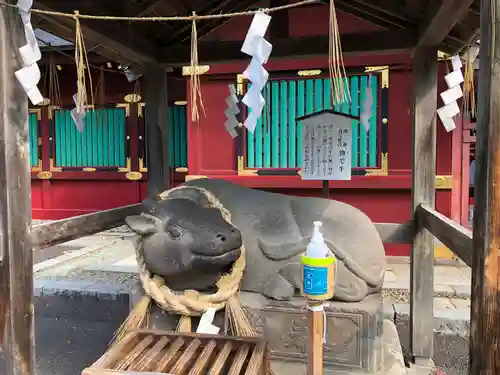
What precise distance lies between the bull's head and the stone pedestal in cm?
31

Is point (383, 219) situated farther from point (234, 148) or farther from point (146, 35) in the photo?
point (146, 35)

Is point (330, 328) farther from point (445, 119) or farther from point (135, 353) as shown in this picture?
point (445, 119)

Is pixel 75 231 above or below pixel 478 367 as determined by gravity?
above

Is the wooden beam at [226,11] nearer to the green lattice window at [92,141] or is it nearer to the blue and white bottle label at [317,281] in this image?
the blue and white bottle label at [317,281]

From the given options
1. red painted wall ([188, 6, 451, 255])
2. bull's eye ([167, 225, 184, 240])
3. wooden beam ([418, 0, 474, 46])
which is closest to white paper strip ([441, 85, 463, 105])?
Result: wooden beam ([418, 0, 474, 46])

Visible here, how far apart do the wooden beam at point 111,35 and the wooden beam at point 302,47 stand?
0.22 metres

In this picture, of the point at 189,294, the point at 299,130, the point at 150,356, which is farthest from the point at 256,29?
the point at 299,130

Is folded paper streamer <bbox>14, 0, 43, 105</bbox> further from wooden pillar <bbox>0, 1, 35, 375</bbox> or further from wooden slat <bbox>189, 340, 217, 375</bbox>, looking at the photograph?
wooden slat <bbox>189, 340, 217, 375</bbox>

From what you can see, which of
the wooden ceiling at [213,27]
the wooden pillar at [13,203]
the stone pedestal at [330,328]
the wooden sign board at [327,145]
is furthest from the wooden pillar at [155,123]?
the wooden pillar at [13,203]

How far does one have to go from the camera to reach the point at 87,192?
7570mm

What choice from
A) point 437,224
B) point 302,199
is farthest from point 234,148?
point 437,224

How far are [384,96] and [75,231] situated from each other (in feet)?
13.2

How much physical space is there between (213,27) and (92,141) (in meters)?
4.66

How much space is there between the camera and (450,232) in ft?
6.20
